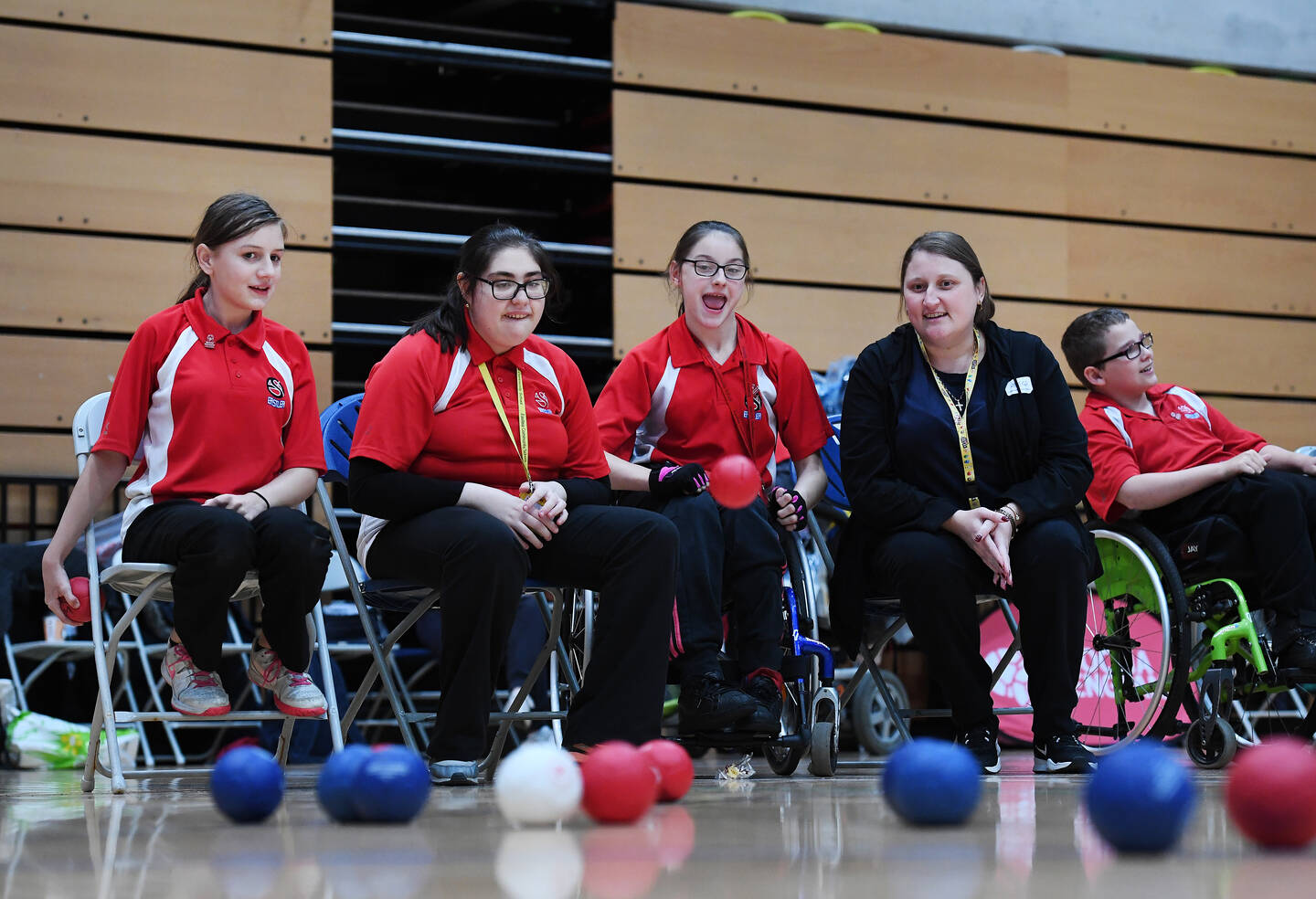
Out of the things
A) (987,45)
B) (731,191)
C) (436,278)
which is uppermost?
(987,45)

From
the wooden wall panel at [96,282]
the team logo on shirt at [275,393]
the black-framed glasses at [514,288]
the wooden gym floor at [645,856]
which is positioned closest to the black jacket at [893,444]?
the black-framed glasses at [514,288]

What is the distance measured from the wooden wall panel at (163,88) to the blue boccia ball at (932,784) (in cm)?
415

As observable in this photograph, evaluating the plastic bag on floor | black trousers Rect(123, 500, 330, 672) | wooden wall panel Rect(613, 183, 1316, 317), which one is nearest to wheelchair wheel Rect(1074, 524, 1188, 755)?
black trousers Rect(123, 500, 330, 672)

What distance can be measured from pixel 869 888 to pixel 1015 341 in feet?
7.24

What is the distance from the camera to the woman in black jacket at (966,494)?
9.91 ft

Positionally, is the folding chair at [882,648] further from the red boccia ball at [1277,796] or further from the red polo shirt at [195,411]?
the red boccia ball at [1277,796]

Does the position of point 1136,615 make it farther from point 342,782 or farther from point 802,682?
point 342,782

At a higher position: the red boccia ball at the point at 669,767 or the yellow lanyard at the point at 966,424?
the yellow lanyard at the point at 966,424

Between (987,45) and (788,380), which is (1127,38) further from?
(788,380)

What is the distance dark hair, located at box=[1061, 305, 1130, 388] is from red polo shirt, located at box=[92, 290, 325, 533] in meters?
1.96

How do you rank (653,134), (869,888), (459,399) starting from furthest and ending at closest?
(653,134) → (459,399) → (869,888)

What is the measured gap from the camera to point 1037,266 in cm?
622

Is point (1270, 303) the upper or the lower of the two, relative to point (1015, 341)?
upper

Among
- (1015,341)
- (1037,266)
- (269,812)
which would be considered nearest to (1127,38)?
(1037,266)
